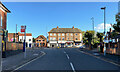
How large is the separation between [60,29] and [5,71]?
79.7m

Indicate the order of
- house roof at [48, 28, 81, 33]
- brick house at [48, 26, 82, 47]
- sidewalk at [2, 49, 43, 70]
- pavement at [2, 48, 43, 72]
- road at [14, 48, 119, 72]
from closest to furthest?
road at [14, 48, 119, 72] → pavement at [2, 48, 43, 72] → sidewalk at [2, 49, 43, 70] → brick house at [48, 26, 82, 47] → house roof at [48, 28, 81, 33]

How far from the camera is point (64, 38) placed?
285ft

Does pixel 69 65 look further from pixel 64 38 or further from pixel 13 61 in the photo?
pixel 64 38

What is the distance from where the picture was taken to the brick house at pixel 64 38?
3381 inches

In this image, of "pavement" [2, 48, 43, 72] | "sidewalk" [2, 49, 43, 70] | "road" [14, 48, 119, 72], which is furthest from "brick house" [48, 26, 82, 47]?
"road" [14, 48, 119, 72]

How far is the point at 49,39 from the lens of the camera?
8531 cm

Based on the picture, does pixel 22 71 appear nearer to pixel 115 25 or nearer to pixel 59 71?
pixel 59 71

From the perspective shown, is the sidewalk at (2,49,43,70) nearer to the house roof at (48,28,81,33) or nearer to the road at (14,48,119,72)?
the road at (14,48,119,72)

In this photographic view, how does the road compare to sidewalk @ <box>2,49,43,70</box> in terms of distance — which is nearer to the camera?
the road

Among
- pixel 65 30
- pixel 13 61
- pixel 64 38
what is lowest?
pixel 13 61

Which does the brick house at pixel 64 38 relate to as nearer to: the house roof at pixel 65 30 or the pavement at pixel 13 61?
the house roof at pixel 65 30

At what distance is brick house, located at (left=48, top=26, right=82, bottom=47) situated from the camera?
85875 mm

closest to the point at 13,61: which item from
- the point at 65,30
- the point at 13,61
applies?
the point at 13,61

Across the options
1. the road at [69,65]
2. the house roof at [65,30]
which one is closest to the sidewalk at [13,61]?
the road at [69,65]
